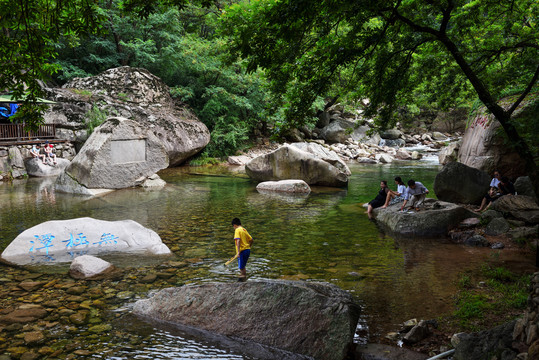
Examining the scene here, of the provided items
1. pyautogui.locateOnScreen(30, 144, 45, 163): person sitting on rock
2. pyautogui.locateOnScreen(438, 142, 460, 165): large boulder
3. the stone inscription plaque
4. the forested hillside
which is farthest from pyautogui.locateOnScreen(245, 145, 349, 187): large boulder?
pyautogui.locateOnScreen(30, 144, 45, 163): person sitting on rock

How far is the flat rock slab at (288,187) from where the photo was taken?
688 inches

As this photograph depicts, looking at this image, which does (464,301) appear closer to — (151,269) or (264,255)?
(264,255)

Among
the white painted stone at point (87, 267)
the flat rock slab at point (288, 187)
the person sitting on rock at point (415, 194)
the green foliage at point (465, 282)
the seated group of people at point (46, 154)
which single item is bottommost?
the green foliage at point (465, 282)

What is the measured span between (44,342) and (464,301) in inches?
241

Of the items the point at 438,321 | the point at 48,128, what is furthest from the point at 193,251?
the point at 48,128

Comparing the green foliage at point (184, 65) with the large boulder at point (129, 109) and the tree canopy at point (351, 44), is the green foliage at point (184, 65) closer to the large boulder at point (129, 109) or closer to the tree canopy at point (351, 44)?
the large boulder at point (129, 109)

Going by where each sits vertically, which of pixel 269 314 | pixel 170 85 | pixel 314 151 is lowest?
pixel 269 314

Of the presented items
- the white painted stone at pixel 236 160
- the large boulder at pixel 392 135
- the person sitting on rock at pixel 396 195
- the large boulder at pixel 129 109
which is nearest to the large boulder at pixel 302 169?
the person sitting on rock at pixel 396 195

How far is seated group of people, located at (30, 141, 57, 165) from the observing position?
20.8 metres

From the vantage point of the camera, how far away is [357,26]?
623cm

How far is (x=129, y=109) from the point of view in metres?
24.2

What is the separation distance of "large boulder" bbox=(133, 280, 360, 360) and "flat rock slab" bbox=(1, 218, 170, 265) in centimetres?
311

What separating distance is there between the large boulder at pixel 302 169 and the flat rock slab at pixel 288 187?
5.35 ft

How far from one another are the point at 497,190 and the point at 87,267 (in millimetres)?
12002
